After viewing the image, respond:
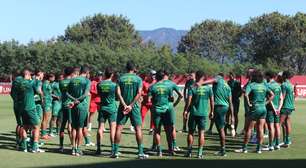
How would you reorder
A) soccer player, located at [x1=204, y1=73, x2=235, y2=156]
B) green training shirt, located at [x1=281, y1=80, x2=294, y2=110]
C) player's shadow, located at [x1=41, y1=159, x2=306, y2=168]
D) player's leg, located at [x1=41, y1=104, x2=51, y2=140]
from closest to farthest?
player's shadow, located at [x1=41, y1=159, x2=306, y2=168], soccer player, located at [x1=204, y1=73, x2=235, y2=156], green training shirt, located at [x1=281, y1=80, x2=294, y2=110], player's leg, located at [x1=41, y1=104, x2=51, y2=140]

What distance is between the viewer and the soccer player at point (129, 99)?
14.3m

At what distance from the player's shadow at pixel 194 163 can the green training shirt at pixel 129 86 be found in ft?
4.67

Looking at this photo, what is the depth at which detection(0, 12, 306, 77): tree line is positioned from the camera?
79.9m

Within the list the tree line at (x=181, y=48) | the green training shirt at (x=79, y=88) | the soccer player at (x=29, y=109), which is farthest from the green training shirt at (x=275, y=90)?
the tree line at (x=181, y=48)

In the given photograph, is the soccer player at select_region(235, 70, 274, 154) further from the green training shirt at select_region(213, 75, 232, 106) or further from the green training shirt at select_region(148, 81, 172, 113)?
the green training shirt at select_region(148, 81, 172, 113)

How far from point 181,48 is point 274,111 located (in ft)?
318

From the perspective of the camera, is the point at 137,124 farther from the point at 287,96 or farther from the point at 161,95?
the point at 287,96

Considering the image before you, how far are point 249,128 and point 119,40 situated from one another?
303ft

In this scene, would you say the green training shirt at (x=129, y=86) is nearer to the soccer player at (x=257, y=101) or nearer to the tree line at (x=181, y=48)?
the soccer player at (x=257, y=101)

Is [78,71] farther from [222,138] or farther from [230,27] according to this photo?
[230,27]

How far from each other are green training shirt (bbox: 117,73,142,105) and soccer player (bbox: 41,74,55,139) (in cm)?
454

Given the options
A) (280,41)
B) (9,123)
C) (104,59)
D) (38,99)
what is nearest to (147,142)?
(38,99)

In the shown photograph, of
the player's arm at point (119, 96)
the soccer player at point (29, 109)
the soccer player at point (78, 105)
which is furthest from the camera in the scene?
the soccer player at point (29, 109)

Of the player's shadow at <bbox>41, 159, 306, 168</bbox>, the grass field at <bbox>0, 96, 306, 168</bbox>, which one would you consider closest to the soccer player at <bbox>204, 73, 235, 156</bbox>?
the grass field at <bbox>0, 96, 306, 168</bbox>
